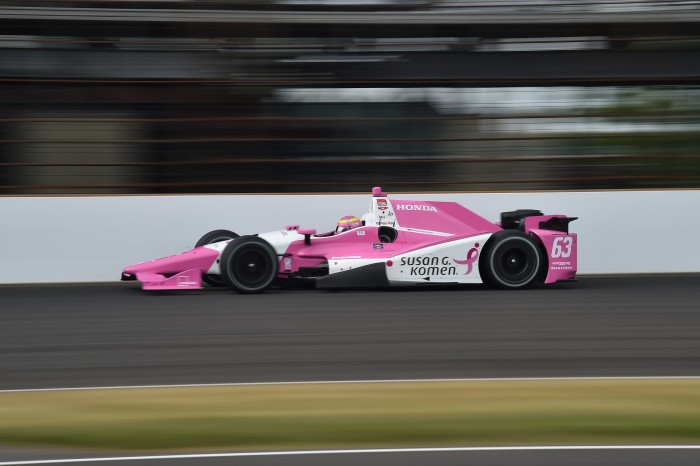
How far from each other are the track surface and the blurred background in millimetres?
2726

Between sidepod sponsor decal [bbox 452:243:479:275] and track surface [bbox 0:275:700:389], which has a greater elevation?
sidepod sponsor decal [bbox 452:243:479:275]

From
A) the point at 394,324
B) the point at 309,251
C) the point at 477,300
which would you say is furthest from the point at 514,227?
the point at 394,324

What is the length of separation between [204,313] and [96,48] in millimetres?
7064

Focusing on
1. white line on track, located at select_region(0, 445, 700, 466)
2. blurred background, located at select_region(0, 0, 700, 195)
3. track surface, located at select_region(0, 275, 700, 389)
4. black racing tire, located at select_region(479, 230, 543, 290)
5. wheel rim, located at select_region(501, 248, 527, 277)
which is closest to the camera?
white line on track, located at select_region(0, 445, 700, 466)

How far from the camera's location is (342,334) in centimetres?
801

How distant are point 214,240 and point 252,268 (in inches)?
50.3

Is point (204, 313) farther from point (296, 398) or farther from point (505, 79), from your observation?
point (505, 79)

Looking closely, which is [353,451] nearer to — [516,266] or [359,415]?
[359,415]

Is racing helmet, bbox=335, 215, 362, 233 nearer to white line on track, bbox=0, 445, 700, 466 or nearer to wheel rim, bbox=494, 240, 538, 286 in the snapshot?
wheel rim, bbox=494, 240, 538, 286

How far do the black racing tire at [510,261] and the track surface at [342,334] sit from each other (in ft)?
0.80

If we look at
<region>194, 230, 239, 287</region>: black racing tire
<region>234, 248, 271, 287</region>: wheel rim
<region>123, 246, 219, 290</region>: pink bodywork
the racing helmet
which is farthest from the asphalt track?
the racing helmet

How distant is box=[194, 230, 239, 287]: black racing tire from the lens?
1161 centimetres

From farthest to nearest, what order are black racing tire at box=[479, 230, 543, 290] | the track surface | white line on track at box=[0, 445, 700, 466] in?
1. black racing tire at box=[479, 230, 543, 290]
2. the track surface
3. white line on track at box=[0, 445, 700, 466]

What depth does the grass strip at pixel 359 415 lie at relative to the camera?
15.7 ft
